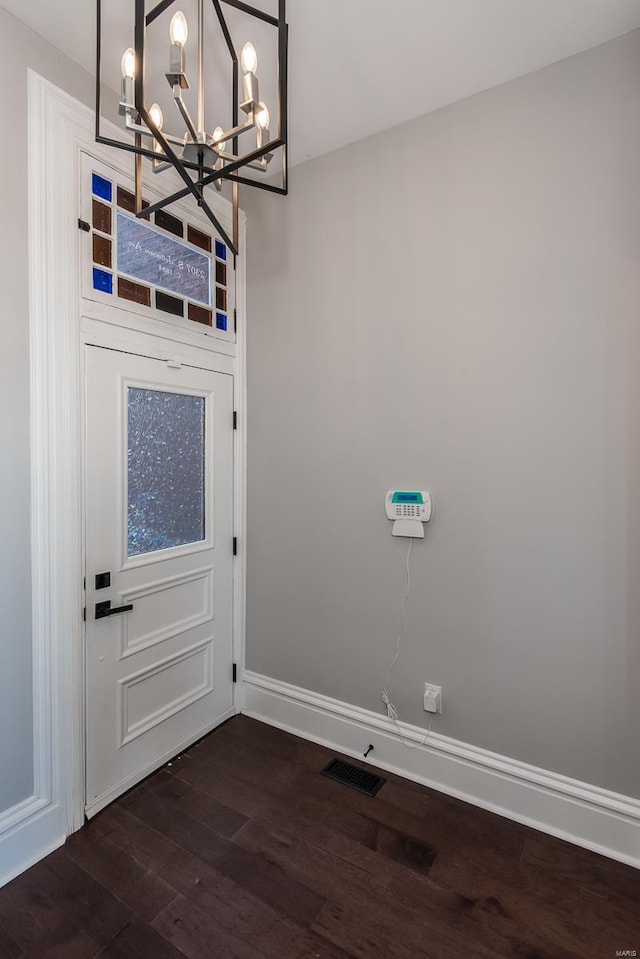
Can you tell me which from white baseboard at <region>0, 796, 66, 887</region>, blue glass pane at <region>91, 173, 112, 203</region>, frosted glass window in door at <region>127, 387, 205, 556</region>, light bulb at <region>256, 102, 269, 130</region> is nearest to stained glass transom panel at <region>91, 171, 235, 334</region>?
blue glass pane at <region>91, 173, 112, 203</region>

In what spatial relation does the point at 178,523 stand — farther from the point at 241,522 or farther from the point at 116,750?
the point at 116,750

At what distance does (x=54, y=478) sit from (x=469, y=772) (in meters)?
2.16

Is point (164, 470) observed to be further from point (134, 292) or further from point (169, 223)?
point (169, 223)

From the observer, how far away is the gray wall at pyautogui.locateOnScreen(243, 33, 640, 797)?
1756 mm

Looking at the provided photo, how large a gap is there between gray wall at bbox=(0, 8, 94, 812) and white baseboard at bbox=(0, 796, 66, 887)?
0.17ft

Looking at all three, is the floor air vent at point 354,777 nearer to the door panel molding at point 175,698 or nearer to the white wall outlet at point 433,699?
the white wall outlet at point 433,699

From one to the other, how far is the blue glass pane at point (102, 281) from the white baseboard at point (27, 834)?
6.63 feet

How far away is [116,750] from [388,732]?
126 centimetres

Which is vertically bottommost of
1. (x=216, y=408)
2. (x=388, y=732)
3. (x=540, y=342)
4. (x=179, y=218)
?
(x=388, y=732)

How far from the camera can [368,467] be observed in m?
2.26

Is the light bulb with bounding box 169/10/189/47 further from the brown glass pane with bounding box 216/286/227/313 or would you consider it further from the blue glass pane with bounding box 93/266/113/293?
the brown glass pane with bounding box 216/286/227/313

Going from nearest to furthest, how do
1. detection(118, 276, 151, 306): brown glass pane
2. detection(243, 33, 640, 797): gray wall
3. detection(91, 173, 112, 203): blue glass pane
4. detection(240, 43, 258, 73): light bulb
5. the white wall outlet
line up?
detection(240, 43, 258, 73): light bulb → detection(243, 33, 640, 797): gray wall → detection(91, 173, 112, 203): blue glass pane → detection(118, 276, 151, 306): brown glass pane → the white wall outlet

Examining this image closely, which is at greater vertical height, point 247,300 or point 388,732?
point 247,300

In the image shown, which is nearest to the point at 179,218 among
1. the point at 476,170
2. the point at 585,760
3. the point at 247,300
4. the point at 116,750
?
the point at 247,300
